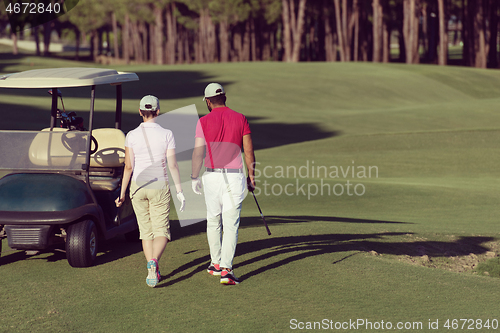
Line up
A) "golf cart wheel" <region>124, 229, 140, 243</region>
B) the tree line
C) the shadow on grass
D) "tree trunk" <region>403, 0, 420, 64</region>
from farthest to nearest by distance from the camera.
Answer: the tree line, "tree trunk" <region>403, 0, 420, 64</region>, "golf cart wheel" <region>124, 229, 140, 243</region>, the shadow on grass

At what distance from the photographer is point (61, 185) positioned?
262 inches

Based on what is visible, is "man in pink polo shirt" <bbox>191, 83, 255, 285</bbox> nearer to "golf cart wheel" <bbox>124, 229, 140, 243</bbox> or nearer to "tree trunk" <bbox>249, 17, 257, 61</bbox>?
"golf cart wheel" <bbox>124, 229, 140, 243</bbox>

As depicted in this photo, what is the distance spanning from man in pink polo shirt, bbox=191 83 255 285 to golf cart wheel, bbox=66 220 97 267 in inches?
58.5

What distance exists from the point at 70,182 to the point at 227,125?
2.07m

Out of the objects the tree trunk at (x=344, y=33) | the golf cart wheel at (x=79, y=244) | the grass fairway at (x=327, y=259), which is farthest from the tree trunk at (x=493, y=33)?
the golf cart wheel at (x=79, y=244)

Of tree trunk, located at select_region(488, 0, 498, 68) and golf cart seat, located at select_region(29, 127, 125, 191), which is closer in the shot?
golf cart seat, located at select_region(29, 127, 125, 191)

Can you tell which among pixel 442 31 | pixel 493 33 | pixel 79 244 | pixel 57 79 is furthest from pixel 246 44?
pixel 79 244

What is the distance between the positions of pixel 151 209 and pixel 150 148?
0.66 m

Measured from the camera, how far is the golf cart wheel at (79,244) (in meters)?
6.56

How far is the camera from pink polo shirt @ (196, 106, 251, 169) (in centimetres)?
598

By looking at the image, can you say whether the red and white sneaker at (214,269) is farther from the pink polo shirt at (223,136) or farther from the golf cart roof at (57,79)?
the golf cart roof at (57,79)

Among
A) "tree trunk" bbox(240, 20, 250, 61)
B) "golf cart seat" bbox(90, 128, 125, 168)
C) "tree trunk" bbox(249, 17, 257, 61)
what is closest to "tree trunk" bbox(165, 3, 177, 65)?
"tree trunk" bbox(240, 20, 250, 61)

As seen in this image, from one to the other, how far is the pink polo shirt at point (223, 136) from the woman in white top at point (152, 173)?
0.39 m

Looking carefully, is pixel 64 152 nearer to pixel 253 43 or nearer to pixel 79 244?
pixel 79 244
